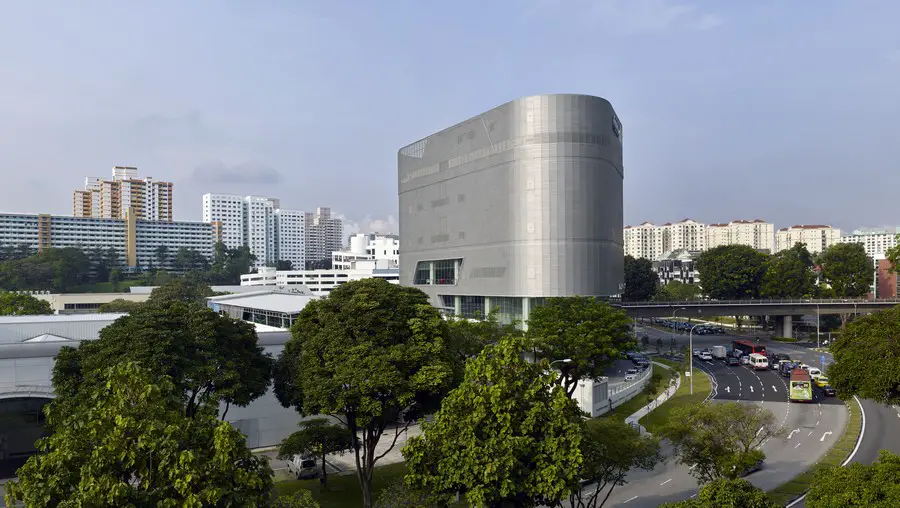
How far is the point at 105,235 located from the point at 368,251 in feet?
251

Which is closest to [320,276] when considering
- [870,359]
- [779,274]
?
[779,274]

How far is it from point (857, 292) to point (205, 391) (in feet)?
335

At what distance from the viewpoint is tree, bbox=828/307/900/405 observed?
80.2 ft

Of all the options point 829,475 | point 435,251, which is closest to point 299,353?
point 829,475

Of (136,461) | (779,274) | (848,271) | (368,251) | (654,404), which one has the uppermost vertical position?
(368,251)

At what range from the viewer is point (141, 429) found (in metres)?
12.6

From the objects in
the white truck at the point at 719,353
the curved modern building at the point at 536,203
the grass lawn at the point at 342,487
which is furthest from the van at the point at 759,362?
→ the grass lawn at the point at 342,487

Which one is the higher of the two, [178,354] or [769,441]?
[178,354]

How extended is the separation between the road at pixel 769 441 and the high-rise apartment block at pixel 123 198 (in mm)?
175343

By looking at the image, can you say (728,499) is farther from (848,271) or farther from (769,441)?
(848,271)

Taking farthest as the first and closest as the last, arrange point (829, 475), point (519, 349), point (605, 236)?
point (605, 236) → point (519, 349) → point (829, 475)

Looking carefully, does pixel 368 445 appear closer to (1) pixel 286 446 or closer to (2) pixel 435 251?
(1) pixel 286 446

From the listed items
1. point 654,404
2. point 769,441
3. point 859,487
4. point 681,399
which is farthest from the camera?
point 681,399

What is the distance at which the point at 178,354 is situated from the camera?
75.9 ft
